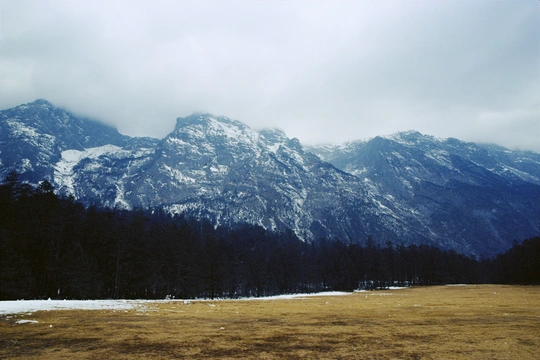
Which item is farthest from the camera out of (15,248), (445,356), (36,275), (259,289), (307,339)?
(259,289)

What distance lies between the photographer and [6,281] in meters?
51.7

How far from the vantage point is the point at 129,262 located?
8144 cm

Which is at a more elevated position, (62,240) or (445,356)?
(62,240)

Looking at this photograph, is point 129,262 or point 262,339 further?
point 129,262

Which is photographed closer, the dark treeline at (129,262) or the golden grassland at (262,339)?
the golden grassland at (262,339)

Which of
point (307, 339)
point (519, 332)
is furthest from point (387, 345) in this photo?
point (519, 332)

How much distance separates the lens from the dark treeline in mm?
62500

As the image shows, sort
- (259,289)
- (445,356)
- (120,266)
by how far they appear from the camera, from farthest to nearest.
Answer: (259,289), (120,266), (445,356)

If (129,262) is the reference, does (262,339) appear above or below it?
below

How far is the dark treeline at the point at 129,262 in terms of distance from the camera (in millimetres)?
62500

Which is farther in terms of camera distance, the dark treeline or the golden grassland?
the dark treeline

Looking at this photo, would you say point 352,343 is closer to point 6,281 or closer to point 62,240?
point 6,281

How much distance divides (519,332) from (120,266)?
79015mm

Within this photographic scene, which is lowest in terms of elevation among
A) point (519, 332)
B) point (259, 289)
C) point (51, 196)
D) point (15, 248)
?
point (259, 289)
